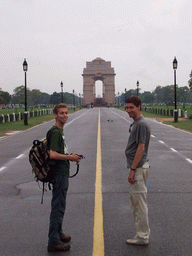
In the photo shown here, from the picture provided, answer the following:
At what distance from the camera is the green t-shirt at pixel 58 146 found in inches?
170

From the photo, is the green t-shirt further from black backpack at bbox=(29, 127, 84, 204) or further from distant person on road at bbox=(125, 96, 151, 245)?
distant person on road at bbox=(125, 96, 151, 245)

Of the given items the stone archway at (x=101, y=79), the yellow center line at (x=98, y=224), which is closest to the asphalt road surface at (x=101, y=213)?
the yellow center line at (x=98, y=224)

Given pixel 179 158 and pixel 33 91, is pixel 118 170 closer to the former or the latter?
pixel 179 158

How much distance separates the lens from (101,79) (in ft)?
527

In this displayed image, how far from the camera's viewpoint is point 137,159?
174 inches

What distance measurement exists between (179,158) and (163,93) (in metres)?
182

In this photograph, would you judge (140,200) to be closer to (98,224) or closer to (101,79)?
(98,224)

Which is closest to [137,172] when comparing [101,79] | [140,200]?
[140,200]

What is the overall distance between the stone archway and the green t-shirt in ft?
514

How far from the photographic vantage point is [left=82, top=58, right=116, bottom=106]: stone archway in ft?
536

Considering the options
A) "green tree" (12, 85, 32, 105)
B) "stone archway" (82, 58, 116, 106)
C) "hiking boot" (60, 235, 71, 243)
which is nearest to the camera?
"hiking boot" (60, 235, 71, 243)

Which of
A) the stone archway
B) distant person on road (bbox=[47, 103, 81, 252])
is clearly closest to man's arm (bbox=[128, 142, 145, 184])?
distant person on road (bbox=[47, 103, 81, 252])

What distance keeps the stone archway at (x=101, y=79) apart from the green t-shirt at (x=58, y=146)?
514ft

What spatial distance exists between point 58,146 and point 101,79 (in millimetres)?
158074
